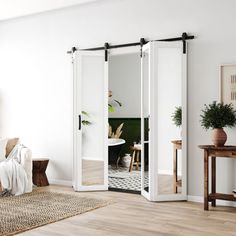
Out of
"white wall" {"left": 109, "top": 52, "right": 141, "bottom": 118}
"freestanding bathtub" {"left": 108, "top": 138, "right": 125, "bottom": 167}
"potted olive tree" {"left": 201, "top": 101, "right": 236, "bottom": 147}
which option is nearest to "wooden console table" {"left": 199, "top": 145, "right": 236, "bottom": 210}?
"potted olive tree" {"left": 201, "top": 101, "right": 236, "bottom": 147}

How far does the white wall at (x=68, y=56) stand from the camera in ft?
17.0

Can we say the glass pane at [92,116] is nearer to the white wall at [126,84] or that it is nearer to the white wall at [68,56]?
the white wall at [68,56]

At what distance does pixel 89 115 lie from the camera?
610 cm

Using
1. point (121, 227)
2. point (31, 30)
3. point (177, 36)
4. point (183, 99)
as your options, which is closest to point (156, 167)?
point (183, 99)

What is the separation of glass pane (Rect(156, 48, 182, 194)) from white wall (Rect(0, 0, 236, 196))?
16cm

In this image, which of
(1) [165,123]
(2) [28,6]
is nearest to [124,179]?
(1) [165,123]

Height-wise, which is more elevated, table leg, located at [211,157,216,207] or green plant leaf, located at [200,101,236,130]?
green plant leaf, located at [200,101,236,130]

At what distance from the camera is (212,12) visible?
5.19 m

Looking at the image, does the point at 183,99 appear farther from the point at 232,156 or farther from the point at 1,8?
the point at 1,8

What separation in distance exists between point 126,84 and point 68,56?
311cm

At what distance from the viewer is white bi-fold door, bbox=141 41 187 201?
533 cm

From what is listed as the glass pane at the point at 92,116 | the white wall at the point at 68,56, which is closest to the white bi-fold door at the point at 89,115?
the glass pane at the point at 92,116

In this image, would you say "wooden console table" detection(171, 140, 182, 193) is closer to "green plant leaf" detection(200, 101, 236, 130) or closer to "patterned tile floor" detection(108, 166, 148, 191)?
"patterned tile floor" detection(108, 166, 148, 191)

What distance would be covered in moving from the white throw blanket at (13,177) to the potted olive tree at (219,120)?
271 centimetres
